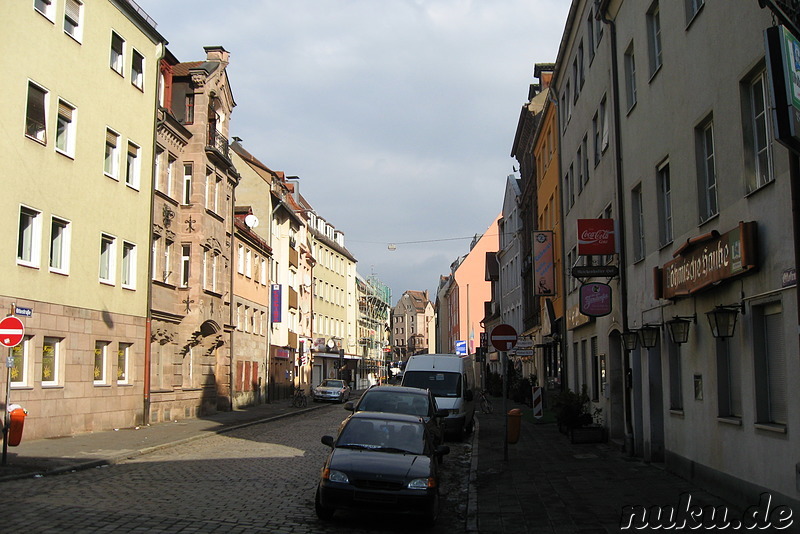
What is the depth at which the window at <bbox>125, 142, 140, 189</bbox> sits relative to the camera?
26.9m

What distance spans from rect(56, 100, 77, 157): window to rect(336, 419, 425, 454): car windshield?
1465 cm

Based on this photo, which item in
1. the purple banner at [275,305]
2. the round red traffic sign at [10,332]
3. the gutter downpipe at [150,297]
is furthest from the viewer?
the purple banner at [275,305]

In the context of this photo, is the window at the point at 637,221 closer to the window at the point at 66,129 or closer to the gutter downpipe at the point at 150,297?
the window at the point at 66,129

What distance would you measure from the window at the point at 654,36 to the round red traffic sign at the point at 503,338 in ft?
20.6

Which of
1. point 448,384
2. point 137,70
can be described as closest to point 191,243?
point 137,70

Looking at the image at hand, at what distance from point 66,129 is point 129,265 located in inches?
222

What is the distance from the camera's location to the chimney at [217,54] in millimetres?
37250

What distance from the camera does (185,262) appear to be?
106ft

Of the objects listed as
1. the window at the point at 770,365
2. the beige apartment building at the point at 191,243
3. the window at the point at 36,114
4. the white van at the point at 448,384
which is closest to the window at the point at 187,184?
the beige apartment building at the point at 191,243

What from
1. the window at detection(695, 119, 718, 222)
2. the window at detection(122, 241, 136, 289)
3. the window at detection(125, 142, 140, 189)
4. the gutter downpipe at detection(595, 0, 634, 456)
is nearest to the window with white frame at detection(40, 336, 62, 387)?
the window at detection(122, 241, 136, 289)

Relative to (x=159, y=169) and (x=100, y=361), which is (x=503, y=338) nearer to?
(x=100, y=361)

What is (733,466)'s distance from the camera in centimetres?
1123

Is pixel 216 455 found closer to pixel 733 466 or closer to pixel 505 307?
pixel 733 466

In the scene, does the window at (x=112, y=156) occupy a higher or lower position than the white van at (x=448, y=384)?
higher
